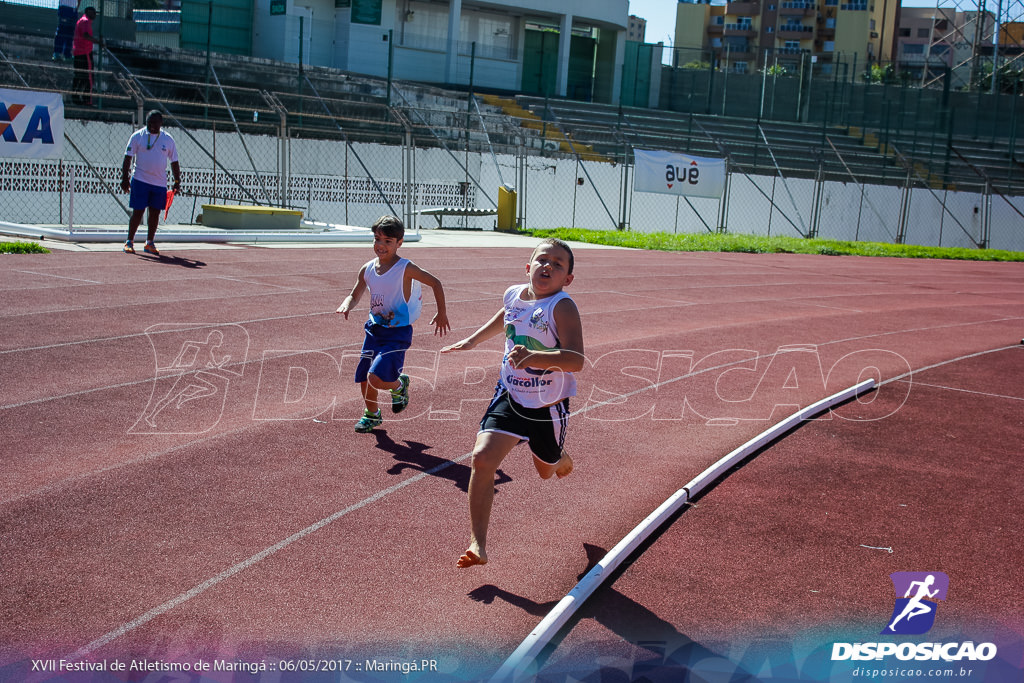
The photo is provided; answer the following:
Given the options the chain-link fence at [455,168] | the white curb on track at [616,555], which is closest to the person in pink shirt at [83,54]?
the chain-link fence at [455,168]

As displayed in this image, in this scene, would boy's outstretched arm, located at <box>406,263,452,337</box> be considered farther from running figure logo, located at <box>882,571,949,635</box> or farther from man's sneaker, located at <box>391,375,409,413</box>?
running figure logo, located at <box>882,571,949,635</box>

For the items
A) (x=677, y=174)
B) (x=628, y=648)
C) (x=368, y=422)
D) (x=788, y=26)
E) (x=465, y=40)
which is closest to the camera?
(x=628, y=648)

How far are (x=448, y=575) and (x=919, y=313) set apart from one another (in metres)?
13.2

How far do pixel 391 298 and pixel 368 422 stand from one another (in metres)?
0.90

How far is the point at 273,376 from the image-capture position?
8617 mm

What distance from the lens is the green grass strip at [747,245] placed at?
24.5 meters

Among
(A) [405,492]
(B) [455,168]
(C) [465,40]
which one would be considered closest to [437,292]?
(A) [405,492]

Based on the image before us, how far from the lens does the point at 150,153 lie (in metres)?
14.5

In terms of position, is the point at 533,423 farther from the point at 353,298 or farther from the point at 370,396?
the point at 353,298

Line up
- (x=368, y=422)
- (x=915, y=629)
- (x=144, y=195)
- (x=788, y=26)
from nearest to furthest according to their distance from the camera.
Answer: (x=915, y=629) < (x=368, y=422) < (x=144, y=195) < (x=788, y=26)

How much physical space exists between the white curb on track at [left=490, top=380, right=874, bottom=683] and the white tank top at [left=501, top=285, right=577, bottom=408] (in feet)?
2.73

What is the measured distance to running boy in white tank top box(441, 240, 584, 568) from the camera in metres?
4.76

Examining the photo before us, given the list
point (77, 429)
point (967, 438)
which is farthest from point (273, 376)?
point (967, 438)

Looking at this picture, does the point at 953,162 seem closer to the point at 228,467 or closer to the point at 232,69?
the point at 232,69
